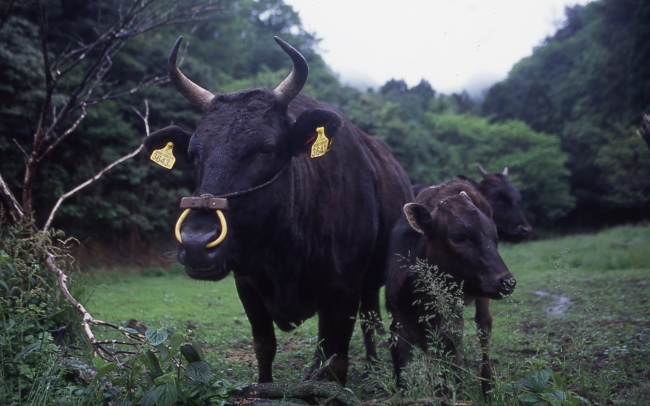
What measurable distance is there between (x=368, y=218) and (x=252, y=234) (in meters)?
1.69

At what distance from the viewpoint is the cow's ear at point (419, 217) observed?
476 cm

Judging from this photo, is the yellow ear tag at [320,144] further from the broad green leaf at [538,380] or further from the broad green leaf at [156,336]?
the broad green leaf at [538,380]

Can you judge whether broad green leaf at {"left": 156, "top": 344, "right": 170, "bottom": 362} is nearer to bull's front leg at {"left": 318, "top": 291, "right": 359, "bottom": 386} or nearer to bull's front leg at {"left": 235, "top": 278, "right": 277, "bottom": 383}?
bull's front leg at {"left": 235, "top": 278, "right": 277, "bottom": 383}

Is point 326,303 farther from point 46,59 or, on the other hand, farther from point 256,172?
point 46,59

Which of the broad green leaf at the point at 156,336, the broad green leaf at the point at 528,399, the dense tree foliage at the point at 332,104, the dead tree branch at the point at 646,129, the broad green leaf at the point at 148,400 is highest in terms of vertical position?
the dense tree foliage at the point at 332,104

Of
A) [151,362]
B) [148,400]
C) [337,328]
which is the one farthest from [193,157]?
[337,328]

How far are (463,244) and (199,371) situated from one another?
2.41 m

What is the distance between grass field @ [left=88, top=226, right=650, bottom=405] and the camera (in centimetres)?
369

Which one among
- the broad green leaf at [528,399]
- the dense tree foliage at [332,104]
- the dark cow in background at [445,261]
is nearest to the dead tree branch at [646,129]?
the dark cow in background at [445,261]

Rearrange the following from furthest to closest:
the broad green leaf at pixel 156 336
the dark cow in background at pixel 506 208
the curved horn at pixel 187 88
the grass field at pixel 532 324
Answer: the dark cow in background at pixel 506 208, the curved horn at pixel 187 88, the grass field at pixel 532 324, the broad green leaf at pixel 156 336

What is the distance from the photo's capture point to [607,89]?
1296 inches

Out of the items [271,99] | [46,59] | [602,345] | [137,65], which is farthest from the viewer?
[137,65]

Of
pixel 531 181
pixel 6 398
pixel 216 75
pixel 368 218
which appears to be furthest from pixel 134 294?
pixel 531 181

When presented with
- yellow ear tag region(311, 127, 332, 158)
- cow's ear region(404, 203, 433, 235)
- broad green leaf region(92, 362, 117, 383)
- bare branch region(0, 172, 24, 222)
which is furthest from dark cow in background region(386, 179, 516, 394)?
bare branch region(0, 172, 24, 222)
